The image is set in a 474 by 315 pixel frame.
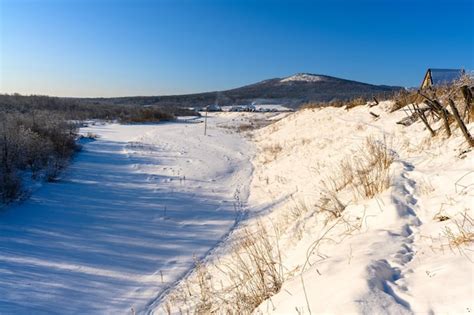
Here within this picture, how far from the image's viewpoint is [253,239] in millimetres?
5773

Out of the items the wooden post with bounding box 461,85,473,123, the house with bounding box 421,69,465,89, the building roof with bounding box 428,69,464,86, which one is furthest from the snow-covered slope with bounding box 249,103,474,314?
the house with bounding box 421,69,465,89

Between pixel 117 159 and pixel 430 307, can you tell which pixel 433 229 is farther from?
pixel 117 159

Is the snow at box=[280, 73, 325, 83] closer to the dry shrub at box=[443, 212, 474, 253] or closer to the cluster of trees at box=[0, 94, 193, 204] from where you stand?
the cluster of trees at box=[0, 94, 193, 204]

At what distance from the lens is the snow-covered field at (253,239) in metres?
2.49

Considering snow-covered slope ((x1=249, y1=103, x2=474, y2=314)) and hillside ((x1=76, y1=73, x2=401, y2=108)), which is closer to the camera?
snow-covered slope ((x1=249, y1=103, x2=474, y2=314))

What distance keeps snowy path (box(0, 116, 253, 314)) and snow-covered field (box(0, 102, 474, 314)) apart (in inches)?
1.2

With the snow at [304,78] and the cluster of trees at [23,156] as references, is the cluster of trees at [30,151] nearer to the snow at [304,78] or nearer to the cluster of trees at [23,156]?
the cluster of trees at [23,156]

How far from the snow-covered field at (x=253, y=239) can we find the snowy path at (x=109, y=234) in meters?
0.03

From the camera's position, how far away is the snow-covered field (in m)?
A: 2.49

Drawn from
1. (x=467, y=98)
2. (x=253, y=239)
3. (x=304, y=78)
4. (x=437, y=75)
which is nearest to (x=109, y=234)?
(x=253, y=239)

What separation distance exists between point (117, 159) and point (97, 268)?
9456 millimetres

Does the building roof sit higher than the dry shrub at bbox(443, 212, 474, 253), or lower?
higher

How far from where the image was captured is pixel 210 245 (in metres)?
6.86

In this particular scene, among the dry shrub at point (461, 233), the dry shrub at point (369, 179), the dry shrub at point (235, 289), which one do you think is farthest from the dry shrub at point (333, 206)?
the dry shrub at point (461, 233)
